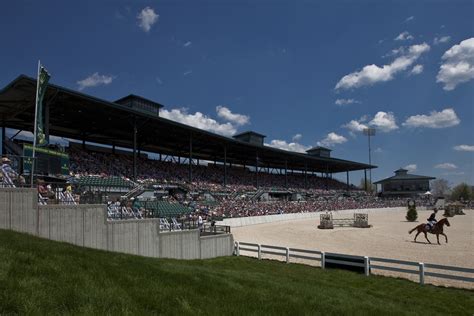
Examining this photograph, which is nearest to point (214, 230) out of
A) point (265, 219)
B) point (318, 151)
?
point (265, 219)

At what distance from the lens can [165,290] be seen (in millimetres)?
Answer: 6438

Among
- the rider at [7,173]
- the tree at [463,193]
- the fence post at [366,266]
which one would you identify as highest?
the rider at [7,173]

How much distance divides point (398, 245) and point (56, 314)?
21957mm

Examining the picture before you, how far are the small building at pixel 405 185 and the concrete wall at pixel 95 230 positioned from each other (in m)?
112

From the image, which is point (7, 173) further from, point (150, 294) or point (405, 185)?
point (405, 185)

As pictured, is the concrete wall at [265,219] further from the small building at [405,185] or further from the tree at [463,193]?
the tree at [463,193]

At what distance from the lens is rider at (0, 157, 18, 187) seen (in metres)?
12.4

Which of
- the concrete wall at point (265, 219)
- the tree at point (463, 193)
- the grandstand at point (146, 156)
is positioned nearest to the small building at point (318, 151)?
the grandstand at point (146, 156)

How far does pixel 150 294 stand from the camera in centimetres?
607

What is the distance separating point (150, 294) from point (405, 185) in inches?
4905

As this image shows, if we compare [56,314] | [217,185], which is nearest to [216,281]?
[56,314]

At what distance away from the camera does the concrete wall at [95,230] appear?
1165 cm

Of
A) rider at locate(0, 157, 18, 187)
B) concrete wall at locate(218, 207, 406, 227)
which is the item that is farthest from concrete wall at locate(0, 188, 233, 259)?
concrete wall at locate(218, 207, 406, 227)

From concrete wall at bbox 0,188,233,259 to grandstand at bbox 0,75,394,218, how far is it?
88 centimetres
